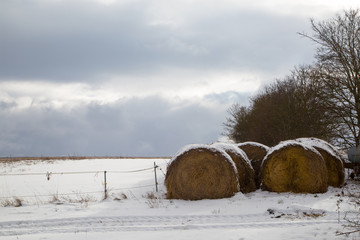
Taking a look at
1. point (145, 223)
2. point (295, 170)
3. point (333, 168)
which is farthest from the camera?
point (333, 168)

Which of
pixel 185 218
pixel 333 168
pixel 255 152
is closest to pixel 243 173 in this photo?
pixel 255 152

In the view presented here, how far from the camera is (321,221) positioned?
31.2 feet

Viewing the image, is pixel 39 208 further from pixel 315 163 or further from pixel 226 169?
pixel 315 163

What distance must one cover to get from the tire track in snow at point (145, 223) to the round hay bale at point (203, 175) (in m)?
2.68

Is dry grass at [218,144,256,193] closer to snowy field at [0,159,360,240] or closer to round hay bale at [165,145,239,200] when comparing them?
snowy field at [0,159,360,240]

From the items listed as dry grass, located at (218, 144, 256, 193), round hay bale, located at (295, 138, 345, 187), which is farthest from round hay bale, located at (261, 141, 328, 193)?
round hay bale, located at (295, 138, 345, 187)

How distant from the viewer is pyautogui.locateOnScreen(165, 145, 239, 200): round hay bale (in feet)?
42.7

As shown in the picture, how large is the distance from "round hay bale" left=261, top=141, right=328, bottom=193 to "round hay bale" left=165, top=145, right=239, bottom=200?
83.1 inches

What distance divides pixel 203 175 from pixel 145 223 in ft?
12.8

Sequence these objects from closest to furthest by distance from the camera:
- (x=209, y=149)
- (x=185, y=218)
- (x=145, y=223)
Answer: (x=145, y=223), (x=185, y=218), (x=209, y=149)

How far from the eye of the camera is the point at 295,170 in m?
14.4

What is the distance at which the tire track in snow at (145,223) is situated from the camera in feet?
30.1

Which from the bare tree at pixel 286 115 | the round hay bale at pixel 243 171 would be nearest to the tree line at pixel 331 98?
the bare tree at pixel 286 115

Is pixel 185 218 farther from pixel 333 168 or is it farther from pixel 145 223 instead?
pixel 333 168
